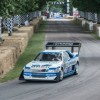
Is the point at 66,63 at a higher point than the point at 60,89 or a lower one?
higher

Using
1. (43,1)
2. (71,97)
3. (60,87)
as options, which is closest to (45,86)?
(60,87)

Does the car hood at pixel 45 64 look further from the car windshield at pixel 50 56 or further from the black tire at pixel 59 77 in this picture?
the car windshield at pixel 50 56

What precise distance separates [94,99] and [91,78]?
20.6 feet

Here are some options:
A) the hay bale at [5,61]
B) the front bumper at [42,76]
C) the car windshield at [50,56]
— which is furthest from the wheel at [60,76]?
the hay bale at [5,61]

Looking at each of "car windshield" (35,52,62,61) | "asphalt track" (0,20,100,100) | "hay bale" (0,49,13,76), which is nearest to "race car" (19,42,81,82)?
"car windshield" (35,52,62,61)

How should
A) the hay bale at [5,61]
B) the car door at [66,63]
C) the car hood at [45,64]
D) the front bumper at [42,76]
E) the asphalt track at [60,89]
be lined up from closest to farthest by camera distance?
the asphalt track at [60,89]
the front bumper at [42,76]
the car hood at [45,64]
the car door at [66,63]
the hay bale at [5,61]

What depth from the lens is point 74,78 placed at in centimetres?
2175

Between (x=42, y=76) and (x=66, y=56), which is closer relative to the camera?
(x=42, y=76)

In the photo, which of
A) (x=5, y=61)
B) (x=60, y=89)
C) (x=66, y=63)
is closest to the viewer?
(x=60, y=89)

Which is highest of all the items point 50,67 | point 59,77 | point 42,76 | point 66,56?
point 66,56

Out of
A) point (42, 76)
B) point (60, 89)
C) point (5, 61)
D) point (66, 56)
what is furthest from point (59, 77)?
point (5, 61)

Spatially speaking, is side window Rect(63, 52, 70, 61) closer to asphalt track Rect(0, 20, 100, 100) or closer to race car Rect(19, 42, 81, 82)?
race car Rect(19, 42, 81, 82)

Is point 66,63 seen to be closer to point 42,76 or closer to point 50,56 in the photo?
point 50,56

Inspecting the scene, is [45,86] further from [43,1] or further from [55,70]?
[43,1]
